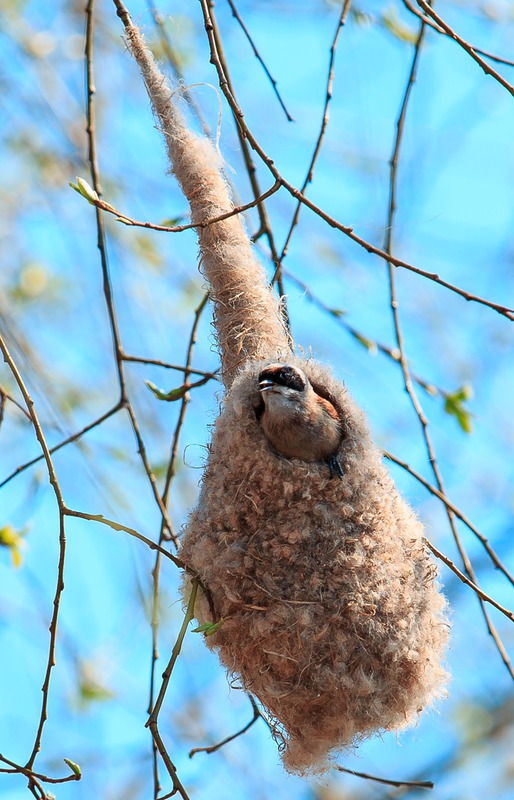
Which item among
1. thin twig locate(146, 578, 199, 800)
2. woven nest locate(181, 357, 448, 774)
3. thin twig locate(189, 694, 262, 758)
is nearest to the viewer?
thin twig locate(146, 578, 199, 800)

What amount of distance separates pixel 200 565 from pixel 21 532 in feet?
3.24

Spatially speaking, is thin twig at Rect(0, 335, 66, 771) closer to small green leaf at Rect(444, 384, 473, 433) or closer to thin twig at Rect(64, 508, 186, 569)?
thin twig at Rect(64, 508, 186, 569)

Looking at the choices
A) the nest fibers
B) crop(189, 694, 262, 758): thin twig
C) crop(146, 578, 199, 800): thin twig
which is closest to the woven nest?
the nest fibers

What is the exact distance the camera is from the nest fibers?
5.55 feet

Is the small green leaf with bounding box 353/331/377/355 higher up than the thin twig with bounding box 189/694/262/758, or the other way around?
the small green leaf with bounding box 353/331/377/355

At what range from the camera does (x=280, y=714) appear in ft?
5.89

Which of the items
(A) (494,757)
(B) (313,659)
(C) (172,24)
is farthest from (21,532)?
(A) (494,757)

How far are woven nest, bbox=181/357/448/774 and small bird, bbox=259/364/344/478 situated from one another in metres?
0.03

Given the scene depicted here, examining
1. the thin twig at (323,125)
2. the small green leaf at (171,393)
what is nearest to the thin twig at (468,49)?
the thin twig at (323,125)

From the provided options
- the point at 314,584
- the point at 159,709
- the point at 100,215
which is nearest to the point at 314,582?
the point at 314,584

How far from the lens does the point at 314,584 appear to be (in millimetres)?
1689

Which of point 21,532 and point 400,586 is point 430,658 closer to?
point 400,586

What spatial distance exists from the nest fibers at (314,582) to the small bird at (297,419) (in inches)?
1.0

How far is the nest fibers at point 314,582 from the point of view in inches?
66.6
